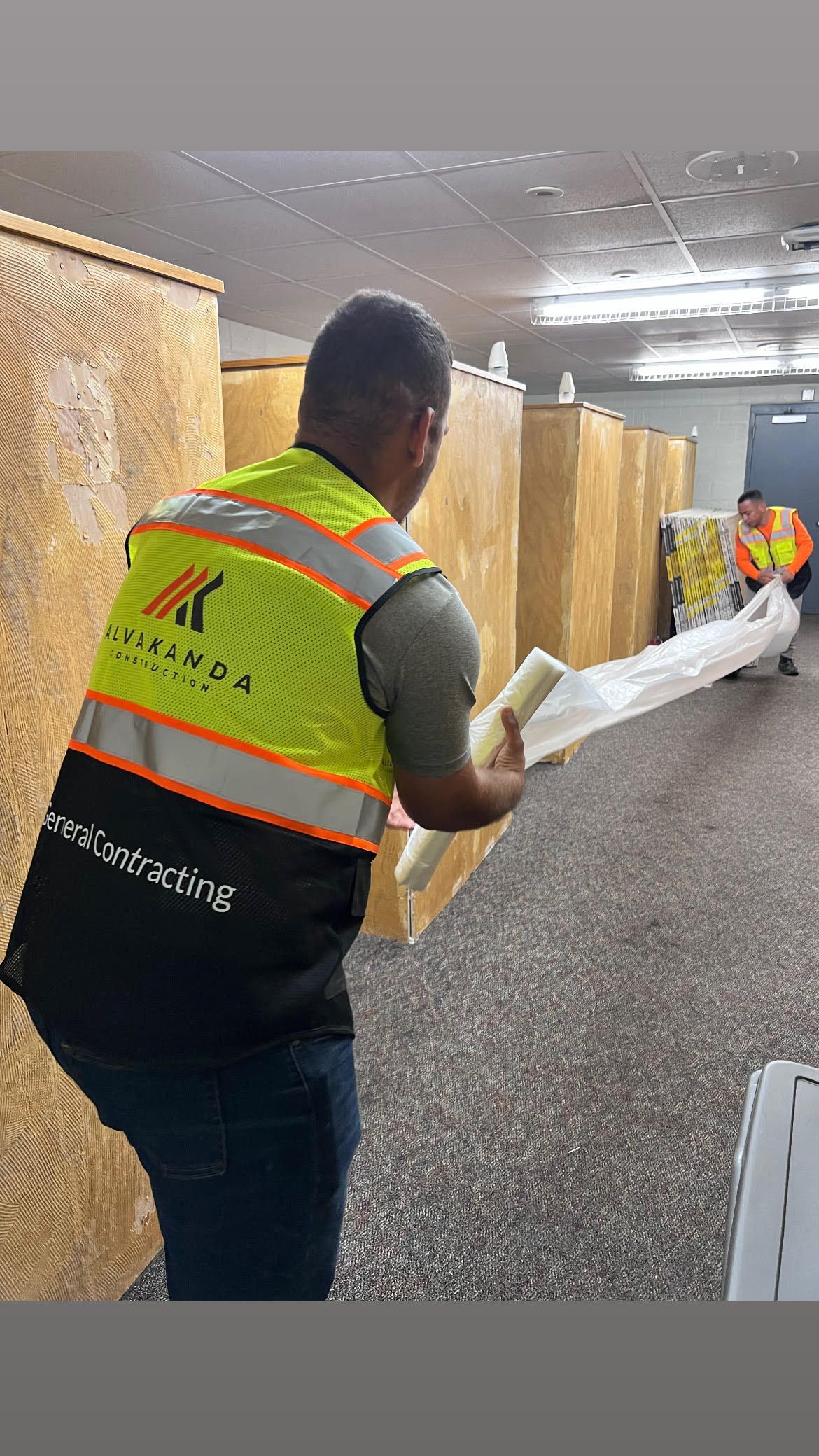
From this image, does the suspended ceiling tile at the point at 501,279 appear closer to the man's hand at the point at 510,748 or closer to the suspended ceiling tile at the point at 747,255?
the suspended ceiling tile at the point at 747,255

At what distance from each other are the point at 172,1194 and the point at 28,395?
0.93 meters

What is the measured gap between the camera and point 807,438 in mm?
9922

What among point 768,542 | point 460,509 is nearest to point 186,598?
point 460,509

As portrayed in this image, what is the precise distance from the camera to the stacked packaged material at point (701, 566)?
6570 mm

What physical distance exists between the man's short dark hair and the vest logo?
0.22m

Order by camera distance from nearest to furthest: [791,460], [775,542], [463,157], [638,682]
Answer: [638,682], [463,157], [775,542], [791,460]

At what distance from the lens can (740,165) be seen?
12.1 ft

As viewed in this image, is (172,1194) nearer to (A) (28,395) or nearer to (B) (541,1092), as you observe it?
(A) (28,395)

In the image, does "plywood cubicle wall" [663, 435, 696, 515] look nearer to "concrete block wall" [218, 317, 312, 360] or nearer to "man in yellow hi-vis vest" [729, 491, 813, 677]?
"man in yellow hi-vis vest" [729, 491, 813, 677]

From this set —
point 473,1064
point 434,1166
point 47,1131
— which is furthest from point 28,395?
point 473,1064

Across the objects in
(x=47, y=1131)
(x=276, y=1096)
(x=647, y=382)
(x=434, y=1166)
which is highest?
(x=647, y=382)

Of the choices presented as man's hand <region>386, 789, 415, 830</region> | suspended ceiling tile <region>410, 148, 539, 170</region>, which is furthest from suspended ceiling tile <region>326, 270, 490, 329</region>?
man's hand <region>386, 789, 415, 830</region>

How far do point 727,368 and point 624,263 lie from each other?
4334 millimetres

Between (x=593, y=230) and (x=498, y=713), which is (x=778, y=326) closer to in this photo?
(x=593, y=230)
